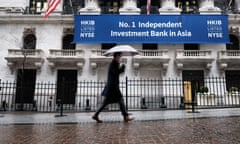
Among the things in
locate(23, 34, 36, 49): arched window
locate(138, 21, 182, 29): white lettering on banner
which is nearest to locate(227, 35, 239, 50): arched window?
locate(138, 21, 182, 29): white lettering on banner

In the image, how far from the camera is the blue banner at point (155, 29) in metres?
18.7

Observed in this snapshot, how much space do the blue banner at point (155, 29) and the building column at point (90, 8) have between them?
6.62ft

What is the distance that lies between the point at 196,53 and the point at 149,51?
15.4 ft

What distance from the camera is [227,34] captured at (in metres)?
18.8

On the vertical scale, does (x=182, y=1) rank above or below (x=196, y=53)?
above

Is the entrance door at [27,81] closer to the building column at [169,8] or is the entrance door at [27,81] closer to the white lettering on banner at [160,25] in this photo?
the white lettering on banner at [160,25]

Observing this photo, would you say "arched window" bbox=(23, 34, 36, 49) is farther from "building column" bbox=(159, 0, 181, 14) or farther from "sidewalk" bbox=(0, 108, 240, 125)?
"building column" bbox=(159, 0, 181, 14)

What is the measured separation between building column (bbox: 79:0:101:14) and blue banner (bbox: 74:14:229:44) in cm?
202

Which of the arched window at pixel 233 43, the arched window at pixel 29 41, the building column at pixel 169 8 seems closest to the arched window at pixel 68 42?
the arched window at pixel 29 41

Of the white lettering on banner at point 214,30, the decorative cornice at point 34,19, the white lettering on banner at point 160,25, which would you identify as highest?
the decorative cornice at point 34,19

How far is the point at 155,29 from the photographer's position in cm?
1886

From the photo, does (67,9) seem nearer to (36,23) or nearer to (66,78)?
(36,23)

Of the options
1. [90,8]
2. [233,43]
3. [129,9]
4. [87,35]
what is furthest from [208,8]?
[87,35]

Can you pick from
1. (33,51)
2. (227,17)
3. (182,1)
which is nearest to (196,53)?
(227,17)
